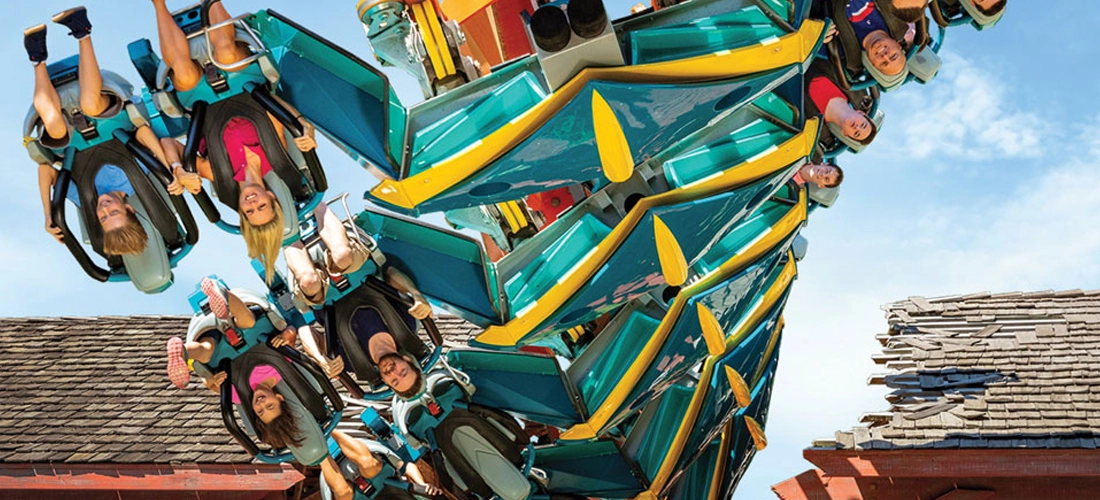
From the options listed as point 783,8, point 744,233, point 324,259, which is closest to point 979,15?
point 783,8

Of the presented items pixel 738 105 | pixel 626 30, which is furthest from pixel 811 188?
pixel 626 30

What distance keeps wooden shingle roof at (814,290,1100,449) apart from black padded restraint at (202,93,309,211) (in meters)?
3.59

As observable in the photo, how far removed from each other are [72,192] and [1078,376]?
19.9 feet

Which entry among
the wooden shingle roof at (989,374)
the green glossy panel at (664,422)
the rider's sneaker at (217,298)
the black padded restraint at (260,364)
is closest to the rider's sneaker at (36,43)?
the rider's sneaker at (217,298)

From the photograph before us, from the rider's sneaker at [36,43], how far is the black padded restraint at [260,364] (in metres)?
1.86

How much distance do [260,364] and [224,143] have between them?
4.67 ft

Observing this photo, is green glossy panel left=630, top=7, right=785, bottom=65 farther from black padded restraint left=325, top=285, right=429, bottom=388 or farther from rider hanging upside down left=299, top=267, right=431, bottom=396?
black padded restraint left=325, top=285, right=429, bottom=388

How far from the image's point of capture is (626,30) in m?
7.20

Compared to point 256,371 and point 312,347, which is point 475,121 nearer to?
point 312,347

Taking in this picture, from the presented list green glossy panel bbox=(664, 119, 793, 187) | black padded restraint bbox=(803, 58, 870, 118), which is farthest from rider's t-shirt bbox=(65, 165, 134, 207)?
black padded restraint bbox=(803, 58, 870, 118)

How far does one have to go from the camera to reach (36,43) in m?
6.73

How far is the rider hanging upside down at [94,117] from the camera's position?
22.0 feet

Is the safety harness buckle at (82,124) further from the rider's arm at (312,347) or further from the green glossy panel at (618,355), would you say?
the green glossy panel at (618,355)

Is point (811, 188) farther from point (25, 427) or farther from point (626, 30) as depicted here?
point (25, 427)
